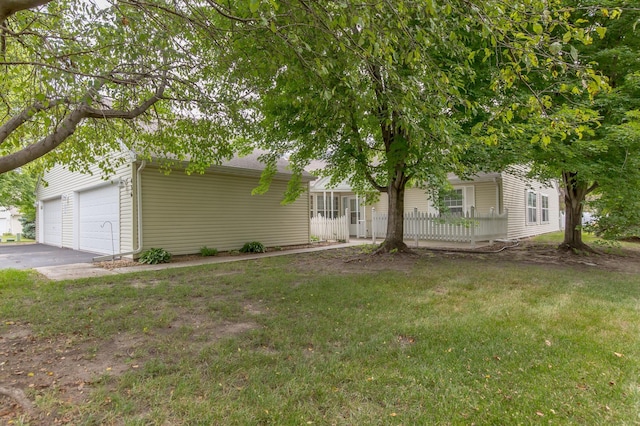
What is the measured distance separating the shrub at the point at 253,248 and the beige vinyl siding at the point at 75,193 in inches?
138

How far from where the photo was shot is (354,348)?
138 inches

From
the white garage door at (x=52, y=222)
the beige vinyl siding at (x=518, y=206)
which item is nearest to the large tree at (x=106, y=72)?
the white garage door at (x=52, y=222)

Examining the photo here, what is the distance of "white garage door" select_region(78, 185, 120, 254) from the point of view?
10727 millimetres

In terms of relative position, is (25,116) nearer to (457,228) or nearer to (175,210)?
(175,210)

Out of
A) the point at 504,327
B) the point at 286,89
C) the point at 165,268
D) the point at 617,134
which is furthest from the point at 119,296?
the point at 617,134

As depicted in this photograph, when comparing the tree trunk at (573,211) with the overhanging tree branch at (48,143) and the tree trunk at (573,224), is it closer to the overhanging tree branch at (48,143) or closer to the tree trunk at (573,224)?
the tree trunk at (573,224)

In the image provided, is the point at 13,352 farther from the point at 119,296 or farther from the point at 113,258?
the point at 113,258

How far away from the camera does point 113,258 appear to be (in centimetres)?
993

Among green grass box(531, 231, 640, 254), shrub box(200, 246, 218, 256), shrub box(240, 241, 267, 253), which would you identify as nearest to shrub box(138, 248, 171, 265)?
shrub box(200, 246, 218, 256)

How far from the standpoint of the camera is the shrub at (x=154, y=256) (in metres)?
9.33

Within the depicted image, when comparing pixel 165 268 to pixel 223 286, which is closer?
pixel 223 286

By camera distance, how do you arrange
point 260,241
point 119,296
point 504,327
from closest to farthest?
point 504,327, point 119,296, point 260,241

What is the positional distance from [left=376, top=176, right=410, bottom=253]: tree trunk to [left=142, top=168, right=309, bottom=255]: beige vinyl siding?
4782mm

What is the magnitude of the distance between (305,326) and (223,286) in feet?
9.23
